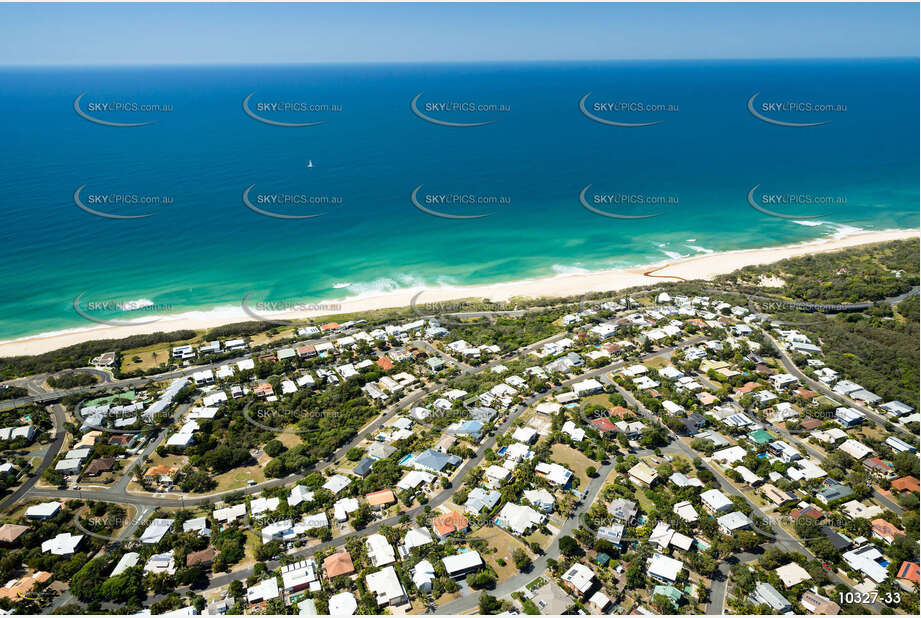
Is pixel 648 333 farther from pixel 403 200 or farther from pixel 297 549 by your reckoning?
pixel 403 200

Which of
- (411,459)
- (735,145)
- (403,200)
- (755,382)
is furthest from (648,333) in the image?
(735,145)
